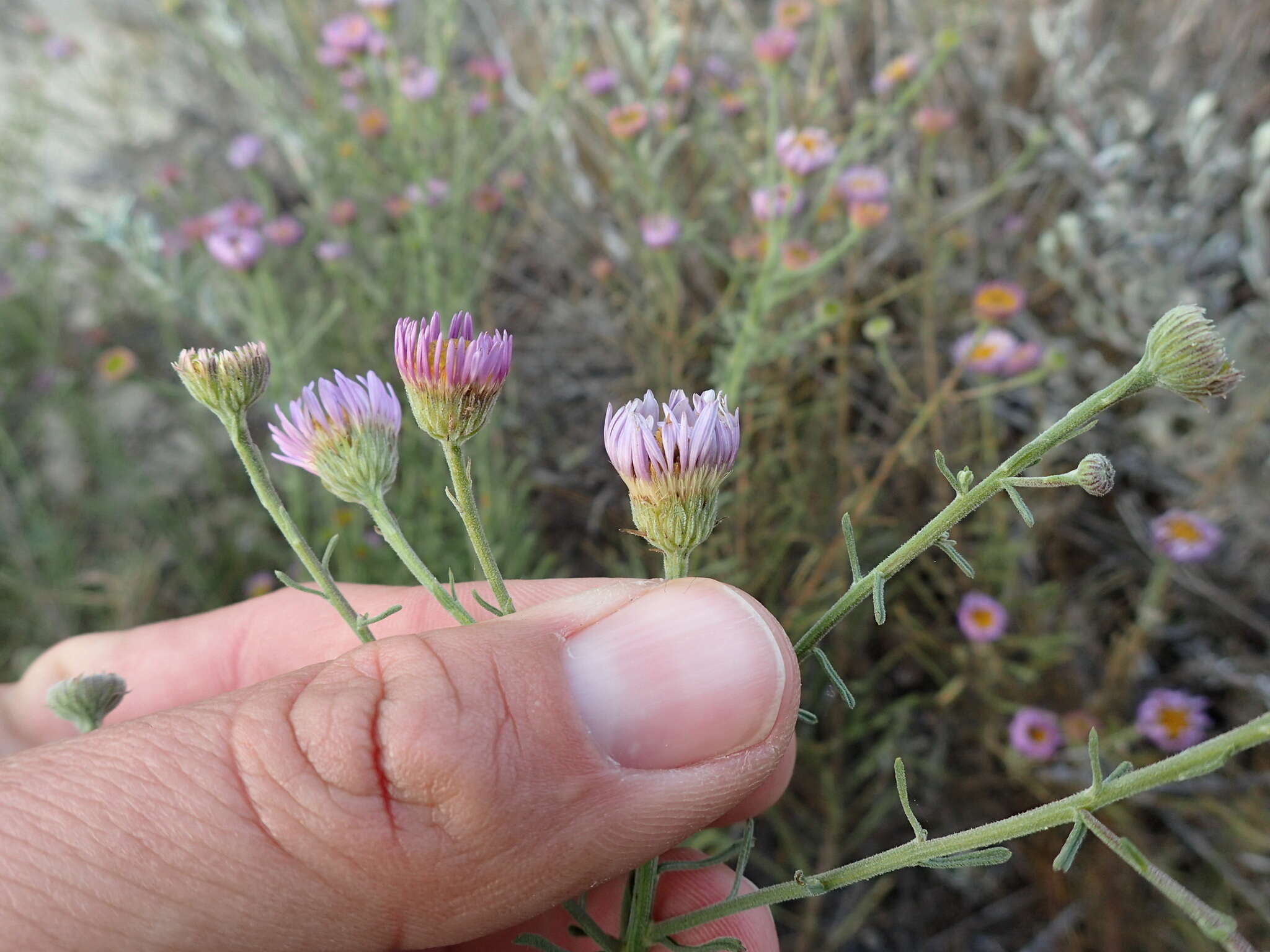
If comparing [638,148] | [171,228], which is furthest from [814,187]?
[171,228]

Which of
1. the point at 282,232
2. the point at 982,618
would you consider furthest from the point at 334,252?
the point at 982,618

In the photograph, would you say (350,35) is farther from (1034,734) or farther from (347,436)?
(1034,734)

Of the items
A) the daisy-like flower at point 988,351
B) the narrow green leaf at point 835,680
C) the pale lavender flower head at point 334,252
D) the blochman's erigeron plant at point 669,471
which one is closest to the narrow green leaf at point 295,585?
the blochman's erigeron plant at point 669,471

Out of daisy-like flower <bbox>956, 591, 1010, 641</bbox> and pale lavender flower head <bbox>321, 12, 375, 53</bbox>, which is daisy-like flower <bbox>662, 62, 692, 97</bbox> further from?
daisy-like flower <bbox>956, 591, 1010, 641</bbox>

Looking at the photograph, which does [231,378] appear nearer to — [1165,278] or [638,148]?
[638,148]

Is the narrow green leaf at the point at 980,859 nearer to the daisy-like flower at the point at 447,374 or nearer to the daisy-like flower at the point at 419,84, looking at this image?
the daisy-like flower at the point at 447,374

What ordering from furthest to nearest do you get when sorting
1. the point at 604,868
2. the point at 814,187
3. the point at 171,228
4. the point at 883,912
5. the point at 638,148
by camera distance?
the point at 171,228 → the point at 814,187 → the point at 638,148 → the point at 883,912 → the point at 604,868

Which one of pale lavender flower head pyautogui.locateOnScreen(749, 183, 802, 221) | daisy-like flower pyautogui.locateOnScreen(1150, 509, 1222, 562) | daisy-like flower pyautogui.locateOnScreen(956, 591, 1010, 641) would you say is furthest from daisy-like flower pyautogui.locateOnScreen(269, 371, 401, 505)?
daisy-like flower pyautogui.locateOnScreen(1150, 509, 1222, 562)
